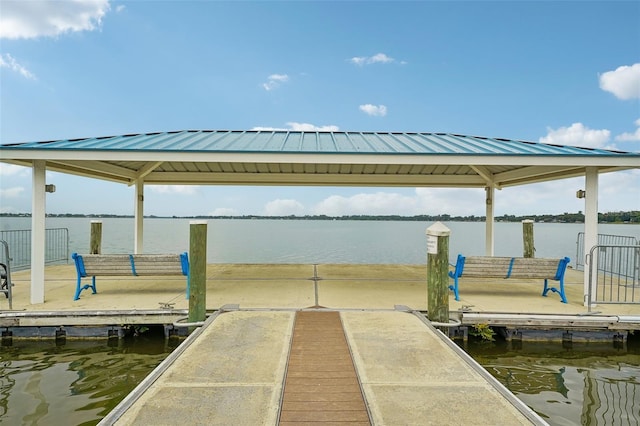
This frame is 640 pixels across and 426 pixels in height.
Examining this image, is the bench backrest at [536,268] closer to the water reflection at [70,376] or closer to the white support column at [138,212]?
the water reflection at [70,376]

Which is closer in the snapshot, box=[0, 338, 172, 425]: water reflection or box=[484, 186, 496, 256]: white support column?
box=[0, 338, 172, 425]: water reflection

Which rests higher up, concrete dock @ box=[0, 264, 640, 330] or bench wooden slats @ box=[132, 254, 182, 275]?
bench wooden slats @ box=[132, 254, 182, 275]

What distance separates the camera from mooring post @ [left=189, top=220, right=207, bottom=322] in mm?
5895

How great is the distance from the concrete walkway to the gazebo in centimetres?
304

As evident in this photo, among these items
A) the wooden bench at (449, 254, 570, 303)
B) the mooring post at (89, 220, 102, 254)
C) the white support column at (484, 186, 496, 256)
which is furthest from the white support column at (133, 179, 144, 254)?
the white support column at (484, 186, 496, 256)

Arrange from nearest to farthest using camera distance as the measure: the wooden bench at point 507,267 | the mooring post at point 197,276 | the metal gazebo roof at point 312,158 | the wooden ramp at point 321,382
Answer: the wooden ramp at point 321,382
the mooring post at point 197,276
the metal gazebo roof at point 312,158
the wooden bench at point 507,267

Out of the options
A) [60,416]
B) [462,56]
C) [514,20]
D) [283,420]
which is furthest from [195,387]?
[462,56]

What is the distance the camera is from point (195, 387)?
3.68m

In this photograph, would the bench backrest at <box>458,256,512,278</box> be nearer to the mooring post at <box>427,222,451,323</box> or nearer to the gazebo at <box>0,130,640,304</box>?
the gazebo at <box>0,130,640,304</box>

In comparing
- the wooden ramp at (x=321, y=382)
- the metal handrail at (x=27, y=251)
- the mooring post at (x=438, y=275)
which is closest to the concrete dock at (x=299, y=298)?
the mooring post at (x=438, y=275)

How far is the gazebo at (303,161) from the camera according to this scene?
681 centimetres

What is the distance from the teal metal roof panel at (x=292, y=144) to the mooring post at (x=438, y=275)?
1.60 m

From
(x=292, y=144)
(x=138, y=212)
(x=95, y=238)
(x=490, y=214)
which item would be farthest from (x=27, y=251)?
(x=490, y=214)

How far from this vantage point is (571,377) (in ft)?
17.0
